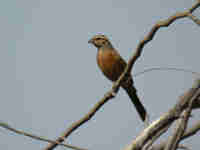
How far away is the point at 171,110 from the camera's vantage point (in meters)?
2.78

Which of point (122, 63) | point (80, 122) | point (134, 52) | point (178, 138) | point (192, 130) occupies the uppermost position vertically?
point (134, 52)

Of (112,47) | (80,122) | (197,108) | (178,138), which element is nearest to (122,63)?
(112,47)

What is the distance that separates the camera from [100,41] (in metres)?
7.34

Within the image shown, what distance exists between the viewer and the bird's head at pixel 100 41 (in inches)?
287

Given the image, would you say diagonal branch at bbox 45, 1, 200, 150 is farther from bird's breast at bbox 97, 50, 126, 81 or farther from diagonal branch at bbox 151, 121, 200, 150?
bird's breast at bbox 97, 50, 126, 81

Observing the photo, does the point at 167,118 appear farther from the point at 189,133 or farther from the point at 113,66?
the point at 113,66

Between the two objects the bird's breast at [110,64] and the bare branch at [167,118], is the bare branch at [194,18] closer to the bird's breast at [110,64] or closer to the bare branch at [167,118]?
the bare branch at [167,118]

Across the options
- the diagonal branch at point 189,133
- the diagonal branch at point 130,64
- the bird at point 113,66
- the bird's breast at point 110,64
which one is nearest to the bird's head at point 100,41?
the bird at point 113,66

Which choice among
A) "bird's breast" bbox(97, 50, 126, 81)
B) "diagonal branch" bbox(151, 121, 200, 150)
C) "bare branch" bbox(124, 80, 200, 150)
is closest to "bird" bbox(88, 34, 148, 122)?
"bird's breast" bbox(97, 50, 126, 81)

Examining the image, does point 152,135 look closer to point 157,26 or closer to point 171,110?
point 171,110

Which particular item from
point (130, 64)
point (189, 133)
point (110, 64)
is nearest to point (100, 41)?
point (110, 64)

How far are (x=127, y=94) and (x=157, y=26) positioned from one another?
3.96 meters

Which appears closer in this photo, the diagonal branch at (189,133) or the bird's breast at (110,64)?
the diagonal branch at (189,133)

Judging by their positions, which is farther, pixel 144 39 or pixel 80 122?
pixel 80 122
